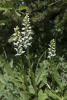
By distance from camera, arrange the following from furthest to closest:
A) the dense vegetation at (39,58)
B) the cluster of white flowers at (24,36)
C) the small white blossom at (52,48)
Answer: the dense vegetation at (39,58), the small white blossom at (52,48), the cluster of white flowers at (24,36)

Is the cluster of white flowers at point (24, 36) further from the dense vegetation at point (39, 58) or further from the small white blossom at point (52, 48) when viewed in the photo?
the small white blossom at point (52, 48)

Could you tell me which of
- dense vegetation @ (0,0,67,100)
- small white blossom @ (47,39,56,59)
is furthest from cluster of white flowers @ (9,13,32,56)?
small white blossom @ (47,39,56,59)

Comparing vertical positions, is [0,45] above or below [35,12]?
below

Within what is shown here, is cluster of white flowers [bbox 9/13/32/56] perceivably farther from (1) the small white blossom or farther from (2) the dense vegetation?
(1) the small white blossom

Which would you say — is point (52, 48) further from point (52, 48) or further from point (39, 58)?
point (39, 58)

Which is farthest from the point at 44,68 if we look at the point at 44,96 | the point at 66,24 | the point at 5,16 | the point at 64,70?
the point at 5,16

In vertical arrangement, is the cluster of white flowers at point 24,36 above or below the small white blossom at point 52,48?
above

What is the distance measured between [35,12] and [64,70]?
3.28 feet

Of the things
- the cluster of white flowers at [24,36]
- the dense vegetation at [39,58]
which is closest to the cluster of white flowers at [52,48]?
the dense vegetation at [39,58]

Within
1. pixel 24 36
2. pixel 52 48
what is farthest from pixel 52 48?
pixel 24 36

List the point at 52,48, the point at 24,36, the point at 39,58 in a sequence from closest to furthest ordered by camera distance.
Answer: the point at 24,36, the point at 52,48, the point at 39,58

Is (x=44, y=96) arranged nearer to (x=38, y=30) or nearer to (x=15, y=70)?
(x=15, y=70)

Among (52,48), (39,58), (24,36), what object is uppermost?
(24,36)

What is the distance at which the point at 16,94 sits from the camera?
2.83m
